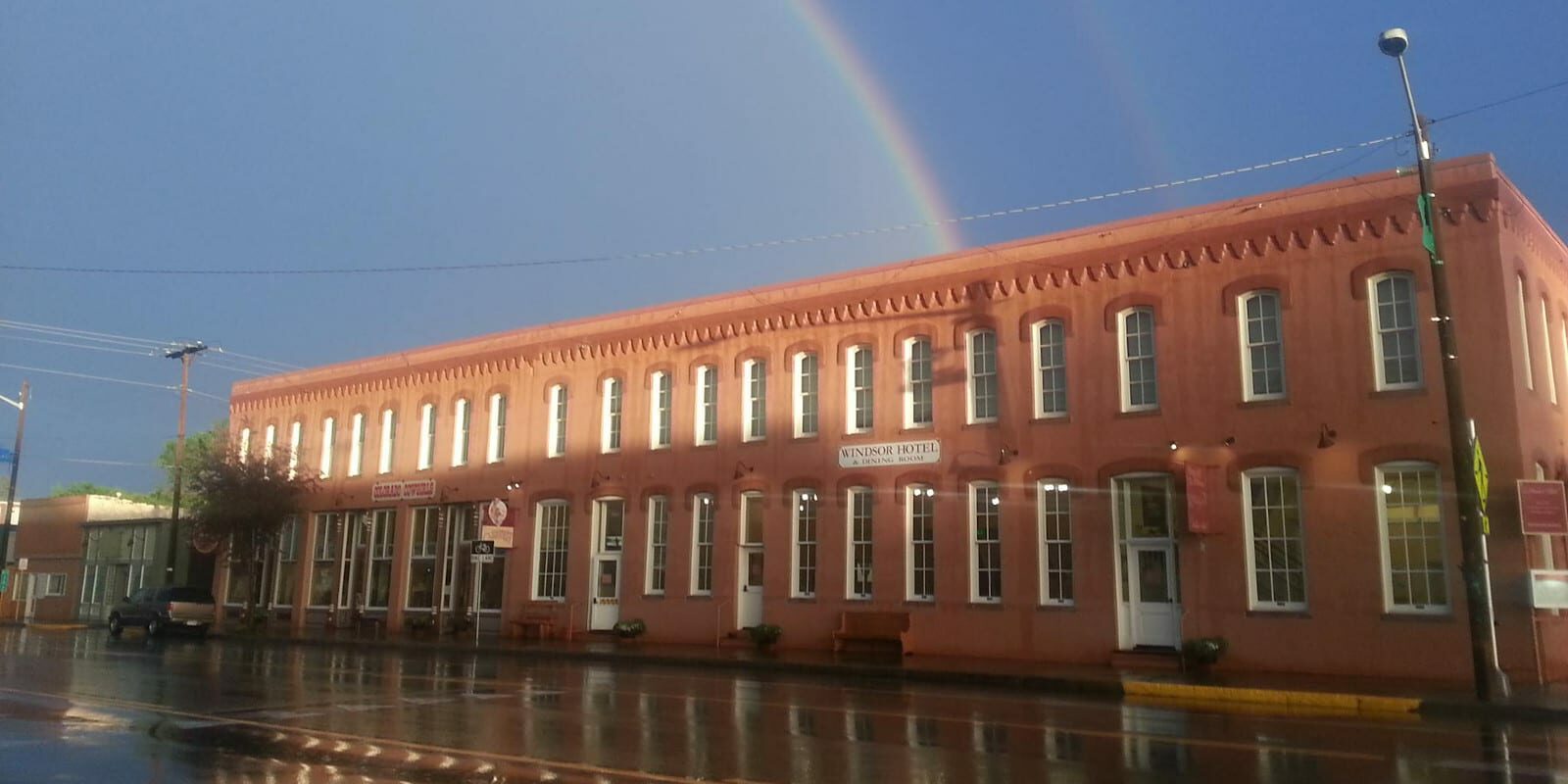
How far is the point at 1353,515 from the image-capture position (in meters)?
19.9

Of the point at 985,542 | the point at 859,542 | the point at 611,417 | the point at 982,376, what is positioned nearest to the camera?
the point at 985,542

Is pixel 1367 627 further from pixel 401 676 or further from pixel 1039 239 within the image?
pixel 401 676

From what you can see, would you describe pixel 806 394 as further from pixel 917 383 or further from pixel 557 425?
pixel 557 425

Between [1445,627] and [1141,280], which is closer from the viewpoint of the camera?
[1445,627]

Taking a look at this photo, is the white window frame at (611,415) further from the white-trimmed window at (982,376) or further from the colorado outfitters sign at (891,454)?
the white-trimmed window at (982,376)

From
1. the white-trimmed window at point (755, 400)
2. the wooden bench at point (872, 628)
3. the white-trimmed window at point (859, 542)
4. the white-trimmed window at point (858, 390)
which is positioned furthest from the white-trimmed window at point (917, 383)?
the wooden bench at point (872, 628)

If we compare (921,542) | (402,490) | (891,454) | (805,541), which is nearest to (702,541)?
(805,541)

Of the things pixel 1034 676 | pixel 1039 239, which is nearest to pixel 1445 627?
pixel 1034 676

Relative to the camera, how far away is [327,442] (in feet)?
130

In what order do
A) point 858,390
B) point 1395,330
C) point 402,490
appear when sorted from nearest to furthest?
point 1395,330 → point 858,390 → point 402,490

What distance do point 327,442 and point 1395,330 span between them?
107 ft

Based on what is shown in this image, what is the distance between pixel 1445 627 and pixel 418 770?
53.7 feet

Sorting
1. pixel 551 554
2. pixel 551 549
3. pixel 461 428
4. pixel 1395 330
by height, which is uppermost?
pixel 461 428

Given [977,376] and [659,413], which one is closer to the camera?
[977,376]
